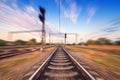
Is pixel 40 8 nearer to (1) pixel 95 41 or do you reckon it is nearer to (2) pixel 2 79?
(2) pixel 2 79

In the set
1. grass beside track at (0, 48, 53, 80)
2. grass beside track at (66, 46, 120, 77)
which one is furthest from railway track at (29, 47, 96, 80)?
grass beside track at (66, 46, 120, 77)

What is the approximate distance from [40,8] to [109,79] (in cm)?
2816

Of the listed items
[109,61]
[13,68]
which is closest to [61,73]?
[13,68]

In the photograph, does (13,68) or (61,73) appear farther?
(13,68)

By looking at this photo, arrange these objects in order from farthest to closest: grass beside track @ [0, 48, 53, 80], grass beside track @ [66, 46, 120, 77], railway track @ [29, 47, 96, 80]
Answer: grass beside track @ [66, 46, 120, 77] → grass beside track @ [0, 48, 53, 80] → railway track @ [29, 47, 96, 80]

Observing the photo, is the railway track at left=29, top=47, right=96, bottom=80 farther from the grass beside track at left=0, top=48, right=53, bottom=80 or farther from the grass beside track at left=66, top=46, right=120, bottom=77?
the grass beside track at left=66, top=46, right=120, bottom=77

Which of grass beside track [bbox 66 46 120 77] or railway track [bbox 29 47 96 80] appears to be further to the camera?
grass beside track [bbox 66 46 120 77]

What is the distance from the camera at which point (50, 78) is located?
4156 mm

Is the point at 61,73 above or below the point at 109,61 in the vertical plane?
above

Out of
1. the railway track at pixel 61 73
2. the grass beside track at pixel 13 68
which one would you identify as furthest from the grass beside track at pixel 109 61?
the grass beside track at pixel 13 68

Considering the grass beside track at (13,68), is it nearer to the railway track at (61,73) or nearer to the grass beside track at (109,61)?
the railway track at (61,73)

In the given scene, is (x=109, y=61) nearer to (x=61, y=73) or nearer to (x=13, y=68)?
(x=61, y=73)

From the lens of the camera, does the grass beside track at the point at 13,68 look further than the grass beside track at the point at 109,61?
No

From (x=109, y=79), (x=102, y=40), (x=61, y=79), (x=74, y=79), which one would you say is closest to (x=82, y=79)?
(x=74, y=79)
